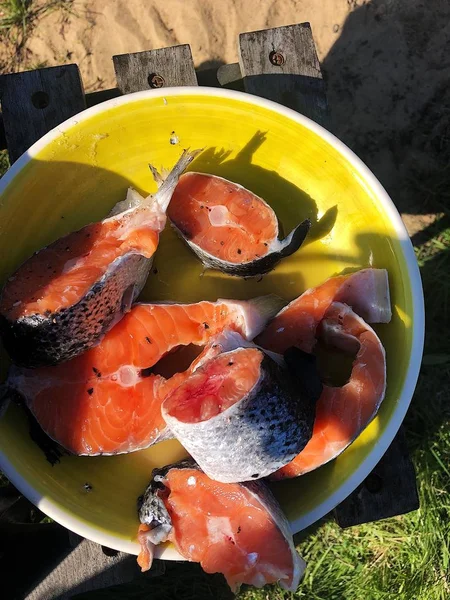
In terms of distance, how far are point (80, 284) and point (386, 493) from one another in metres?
1.48

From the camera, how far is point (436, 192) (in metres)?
3.16

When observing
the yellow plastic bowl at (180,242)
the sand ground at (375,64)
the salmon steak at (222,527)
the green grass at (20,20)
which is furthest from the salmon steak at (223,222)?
the green grass at (20,20)

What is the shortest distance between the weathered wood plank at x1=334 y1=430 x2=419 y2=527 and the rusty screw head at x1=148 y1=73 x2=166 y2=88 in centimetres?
172

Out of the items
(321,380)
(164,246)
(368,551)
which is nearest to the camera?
(321,380)

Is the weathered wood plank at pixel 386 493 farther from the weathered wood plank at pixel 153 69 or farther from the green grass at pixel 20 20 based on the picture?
the green grass at pixel 20 20

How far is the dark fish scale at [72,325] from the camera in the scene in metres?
1.93

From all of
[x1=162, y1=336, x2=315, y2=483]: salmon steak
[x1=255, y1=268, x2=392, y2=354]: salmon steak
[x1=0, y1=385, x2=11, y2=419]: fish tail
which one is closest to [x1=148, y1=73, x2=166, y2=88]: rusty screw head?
[x1=255, y1=268, x2=392, y2=354]: salmon steak

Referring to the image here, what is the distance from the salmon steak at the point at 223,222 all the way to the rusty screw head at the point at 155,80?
466 millimetres

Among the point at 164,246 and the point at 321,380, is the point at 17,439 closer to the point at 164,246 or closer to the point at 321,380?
the point at 164,246

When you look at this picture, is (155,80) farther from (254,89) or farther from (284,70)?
(284,70)

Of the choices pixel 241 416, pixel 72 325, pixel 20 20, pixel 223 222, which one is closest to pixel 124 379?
pixel 72 325

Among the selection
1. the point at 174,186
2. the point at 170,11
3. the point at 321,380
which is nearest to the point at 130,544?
the point at 321,380

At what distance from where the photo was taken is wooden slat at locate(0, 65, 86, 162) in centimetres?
234

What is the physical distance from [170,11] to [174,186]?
1576 millimetres
